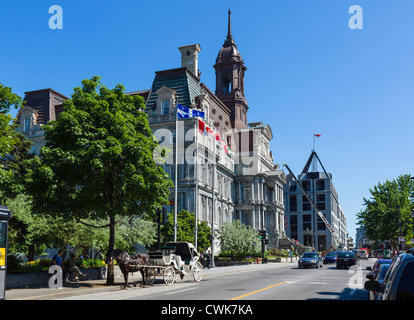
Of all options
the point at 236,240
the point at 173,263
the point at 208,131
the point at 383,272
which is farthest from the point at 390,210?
the point at 383,272

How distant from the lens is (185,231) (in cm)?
5675

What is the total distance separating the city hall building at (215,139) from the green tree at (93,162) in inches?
1187

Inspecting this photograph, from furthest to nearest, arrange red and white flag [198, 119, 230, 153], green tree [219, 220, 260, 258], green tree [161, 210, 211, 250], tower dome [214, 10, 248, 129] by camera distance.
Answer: tower dome [214, 10, 248, 129] < green tree [219, 220, 260, 258] < green tree [161, 210, 211, 250] < red and white flag [198, 119, 230, 153]

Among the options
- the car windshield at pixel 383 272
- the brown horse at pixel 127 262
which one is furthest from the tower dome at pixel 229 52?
the car windshield at pixel 383 272

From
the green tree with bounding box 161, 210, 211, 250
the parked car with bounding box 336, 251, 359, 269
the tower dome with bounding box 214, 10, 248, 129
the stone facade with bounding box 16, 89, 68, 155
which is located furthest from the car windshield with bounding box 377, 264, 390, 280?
the tower dome with bounding box 214, 10, 248, 129

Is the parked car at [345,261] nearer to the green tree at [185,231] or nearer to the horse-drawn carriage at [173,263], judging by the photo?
the green tree at [185,231]

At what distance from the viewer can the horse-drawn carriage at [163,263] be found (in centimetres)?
2156

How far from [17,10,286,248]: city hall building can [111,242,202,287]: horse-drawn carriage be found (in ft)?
90.2

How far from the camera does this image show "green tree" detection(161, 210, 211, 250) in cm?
5384

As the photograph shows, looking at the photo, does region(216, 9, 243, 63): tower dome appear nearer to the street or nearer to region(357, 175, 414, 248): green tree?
region(357, 175, 414, 248): green tree

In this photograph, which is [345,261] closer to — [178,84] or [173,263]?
[173,263]

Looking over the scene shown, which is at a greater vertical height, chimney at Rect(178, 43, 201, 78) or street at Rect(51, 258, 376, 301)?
chimney at Rect(178, 43, 201, 78)
